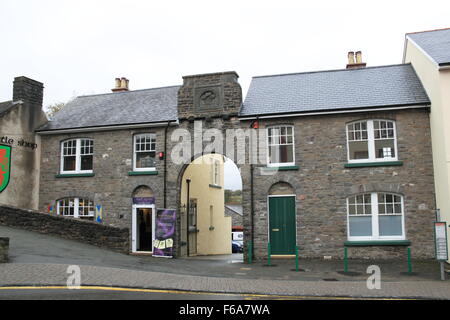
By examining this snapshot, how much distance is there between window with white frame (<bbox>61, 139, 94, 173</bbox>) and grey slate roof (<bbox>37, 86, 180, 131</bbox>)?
0.87 m

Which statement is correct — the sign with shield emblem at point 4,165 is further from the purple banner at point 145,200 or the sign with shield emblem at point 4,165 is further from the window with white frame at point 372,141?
the window with white frame at point 372,141

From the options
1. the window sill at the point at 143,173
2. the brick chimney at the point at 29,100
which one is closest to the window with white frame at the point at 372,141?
the window sill at the point at 143,173

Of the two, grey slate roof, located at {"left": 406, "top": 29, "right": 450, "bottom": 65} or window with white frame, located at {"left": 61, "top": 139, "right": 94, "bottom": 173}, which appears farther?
window with white frame, located at {"left": 61, "top": 139, "right": 94, "bottom": 173}

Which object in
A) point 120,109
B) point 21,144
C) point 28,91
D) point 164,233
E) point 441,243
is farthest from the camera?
point 120,109

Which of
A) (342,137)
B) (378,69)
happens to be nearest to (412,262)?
(342,137)

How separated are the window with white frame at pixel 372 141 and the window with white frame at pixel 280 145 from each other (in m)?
2.38

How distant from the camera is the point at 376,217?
1706 centimetres

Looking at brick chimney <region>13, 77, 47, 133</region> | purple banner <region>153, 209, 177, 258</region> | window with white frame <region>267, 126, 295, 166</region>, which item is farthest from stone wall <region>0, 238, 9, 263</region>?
brick chimney <region>13, 77, 47, 133</region>

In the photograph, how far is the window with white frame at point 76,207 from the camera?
21.0 m

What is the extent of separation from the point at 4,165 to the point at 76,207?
386cm

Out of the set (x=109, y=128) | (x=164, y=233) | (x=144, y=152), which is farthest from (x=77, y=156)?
(x=164, y=233)

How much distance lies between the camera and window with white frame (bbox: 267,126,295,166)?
1850 cm

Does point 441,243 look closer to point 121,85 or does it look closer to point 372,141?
point 372,141

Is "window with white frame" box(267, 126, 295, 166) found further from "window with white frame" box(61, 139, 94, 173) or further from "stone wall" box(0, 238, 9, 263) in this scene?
"stone wall" box(0, 238, 9, 263)
